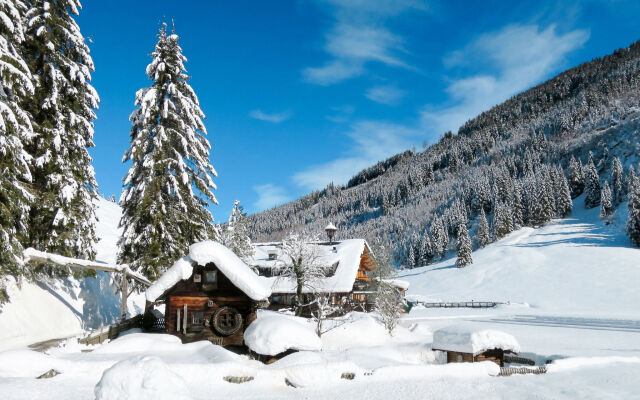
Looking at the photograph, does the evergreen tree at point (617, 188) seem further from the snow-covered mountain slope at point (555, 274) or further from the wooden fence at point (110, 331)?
the wooden fence at point (110, 331)

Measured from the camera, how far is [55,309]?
65.2 feet

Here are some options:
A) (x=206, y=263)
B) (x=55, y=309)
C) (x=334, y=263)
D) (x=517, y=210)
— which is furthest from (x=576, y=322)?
(x=517, y=210)

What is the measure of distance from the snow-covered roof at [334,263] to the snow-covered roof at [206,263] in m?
13.1

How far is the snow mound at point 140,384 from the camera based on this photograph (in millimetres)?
6312

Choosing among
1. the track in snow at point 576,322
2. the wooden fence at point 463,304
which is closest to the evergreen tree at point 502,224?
the wooden fence at point 463,304

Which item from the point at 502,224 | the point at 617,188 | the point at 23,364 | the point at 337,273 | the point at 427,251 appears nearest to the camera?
the point at 23,364

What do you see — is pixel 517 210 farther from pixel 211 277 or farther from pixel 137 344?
pixel 137 344

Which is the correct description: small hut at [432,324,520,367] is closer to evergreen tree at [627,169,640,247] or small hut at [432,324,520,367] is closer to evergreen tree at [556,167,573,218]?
evergreen tree at [627,169,640,247]

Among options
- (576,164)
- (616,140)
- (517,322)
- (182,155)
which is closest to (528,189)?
(576,164)

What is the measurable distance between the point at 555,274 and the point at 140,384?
68234mm

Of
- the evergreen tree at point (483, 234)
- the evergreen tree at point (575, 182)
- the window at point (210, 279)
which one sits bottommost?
the window at point (210, 279)

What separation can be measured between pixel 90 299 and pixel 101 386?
21.3 metres

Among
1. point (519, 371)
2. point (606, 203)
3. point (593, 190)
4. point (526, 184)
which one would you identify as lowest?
point (519, 371)

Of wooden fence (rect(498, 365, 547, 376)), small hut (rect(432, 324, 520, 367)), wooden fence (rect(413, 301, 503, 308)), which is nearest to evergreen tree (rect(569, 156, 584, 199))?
wooden fence (rect(413, 301, 503, 308))
